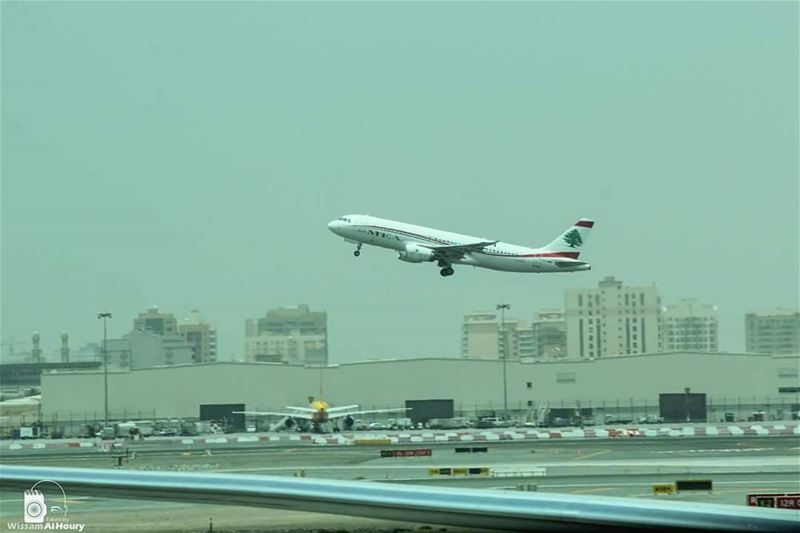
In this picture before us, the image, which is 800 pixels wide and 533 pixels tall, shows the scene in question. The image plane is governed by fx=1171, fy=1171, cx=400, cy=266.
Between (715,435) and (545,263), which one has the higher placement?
(545,263)

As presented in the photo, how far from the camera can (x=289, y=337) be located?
74.6m

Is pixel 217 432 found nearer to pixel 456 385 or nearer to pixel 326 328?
pixel 326 328

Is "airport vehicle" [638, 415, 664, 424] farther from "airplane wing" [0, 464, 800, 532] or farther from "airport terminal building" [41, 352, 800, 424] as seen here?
"airplane wing" [0, 464, 800, 532]

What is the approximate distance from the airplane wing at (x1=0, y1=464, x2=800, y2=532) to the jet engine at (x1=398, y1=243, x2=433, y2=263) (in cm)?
4197

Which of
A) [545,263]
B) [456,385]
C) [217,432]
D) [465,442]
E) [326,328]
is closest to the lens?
[465,442]

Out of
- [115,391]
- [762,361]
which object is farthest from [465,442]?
[762,361]

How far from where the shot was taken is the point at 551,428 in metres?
77.1

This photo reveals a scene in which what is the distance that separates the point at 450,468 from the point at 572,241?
28719 millimetres

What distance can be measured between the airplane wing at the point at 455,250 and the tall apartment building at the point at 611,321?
105ft

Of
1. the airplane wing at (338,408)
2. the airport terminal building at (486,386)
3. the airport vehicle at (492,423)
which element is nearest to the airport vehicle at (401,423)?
the airport terminal building at (486,386)

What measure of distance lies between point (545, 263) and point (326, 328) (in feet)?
43.8

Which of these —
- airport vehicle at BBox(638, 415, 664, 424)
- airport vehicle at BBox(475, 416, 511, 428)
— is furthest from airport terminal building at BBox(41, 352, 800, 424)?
airport vehicle at BBox(475, 416, 511, 428)

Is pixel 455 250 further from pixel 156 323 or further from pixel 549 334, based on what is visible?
pixel 549 334

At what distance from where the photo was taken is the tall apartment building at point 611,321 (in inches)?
3637
